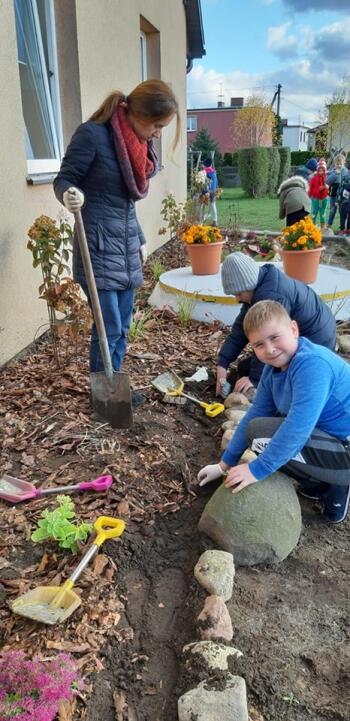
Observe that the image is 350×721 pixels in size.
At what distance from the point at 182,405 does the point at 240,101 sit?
167ft

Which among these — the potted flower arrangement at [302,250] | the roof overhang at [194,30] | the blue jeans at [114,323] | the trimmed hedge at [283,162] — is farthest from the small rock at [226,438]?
the trimmed hedge at [283,162]

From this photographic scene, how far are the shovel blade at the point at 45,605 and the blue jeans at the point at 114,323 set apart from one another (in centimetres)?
149

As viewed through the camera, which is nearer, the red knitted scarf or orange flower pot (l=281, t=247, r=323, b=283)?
the red knitted scarf

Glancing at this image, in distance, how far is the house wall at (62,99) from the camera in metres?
3.61

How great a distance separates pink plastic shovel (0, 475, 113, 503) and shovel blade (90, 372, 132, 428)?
1.86ft

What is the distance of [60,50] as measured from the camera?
Answer: 470 centimetres

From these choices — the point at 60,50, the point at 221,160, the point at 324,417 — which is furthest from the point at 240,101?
the point at 324,417

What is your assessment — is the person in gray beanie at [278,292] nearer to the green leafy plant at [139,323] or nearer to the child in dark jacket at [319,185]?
the green leafy plant at [139,323]

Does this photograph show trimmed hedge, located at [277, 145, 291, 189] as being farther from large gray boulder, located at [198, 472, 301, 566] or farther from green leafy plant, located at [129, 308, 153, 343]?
large gray boulder, located at [198, 472, 301, 566]

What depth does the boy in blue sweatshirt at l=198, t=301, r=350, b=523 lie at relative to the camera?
2.10 meters

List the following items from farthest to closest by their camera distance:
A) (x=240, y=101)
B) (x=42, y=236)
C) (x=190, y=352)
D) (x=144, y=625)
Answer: (x=240, y=101), (x=190, y=352), (x=42, y=236), (x=144, y=625)

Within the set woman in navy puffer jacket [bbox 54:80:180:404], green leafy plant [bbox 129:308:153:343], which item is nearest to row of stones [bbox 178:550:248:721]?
woman in navy puffer jacket [bbox 54:80:180:404]

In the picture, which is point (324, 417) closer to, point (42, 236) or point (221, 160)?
point (42, 236)

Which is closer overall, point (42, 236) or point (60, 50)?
point (42, 236)
